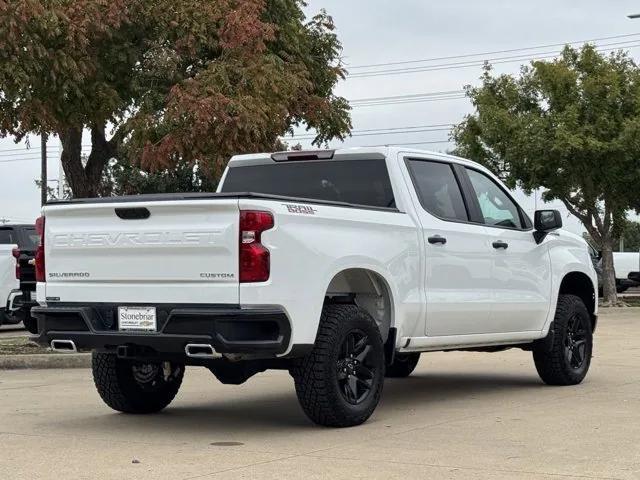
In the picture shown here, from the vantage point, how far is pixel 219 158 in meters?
15.8

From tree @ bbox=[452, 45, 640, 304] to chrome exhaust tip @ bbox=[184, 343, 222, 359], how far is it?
840 inches

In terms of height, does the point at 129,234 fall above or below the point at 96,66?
below

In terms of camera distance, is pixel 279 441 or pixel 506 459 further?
pixel 279 441

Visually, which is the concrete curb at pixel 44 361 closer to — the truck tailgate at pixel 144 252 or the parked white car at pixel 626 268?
the truck tailgate at pixel 144 252

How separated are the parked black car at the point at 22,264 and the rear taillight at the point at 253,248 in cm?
807

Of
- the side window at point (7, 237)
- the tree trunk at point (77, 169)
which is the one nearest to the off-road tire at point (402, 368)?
the tree trunk at point (77, 169)

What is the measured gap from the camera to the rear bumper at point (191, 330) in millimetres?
7633

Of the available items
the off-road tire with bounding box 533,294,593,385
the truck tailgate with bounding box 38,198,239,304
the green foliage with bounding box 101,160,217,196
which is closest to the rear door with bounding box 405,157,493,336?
the off-road tire with bounding box 533,294,593,385

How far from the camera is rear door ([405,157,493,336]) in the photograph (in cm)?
930

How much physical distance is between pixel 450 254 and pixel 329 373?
1930 mm

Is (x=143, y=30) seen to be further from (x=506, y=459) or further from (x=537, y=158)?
(x=537, y=158)

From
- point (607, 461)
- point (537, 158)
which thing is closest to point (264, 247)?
point (607, 461)

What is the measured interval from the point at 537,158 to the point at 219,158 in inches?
585

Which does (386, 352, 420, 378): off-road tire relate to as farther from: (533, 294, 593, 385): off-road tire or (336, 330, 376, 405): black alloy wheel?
(336, 330, 376, 405): black alloy wheel
